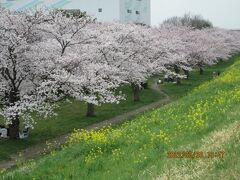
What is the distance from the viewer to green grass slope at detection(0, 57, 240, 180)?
347 inches

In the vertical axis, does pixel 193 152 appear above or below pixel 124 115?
above

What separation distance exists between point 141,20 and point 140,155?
11478 centimetres

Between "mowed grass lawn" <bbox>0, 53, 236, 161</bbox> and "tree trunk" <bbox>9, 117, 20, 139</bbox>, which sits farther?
"tree trunk" <bbox>9, 117, 20, 139</bbox>

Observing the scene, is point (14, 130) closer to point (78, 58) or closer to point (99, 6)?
point (78, 58)

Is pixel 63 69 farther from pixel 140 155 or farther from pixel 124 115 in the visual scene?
pixel 140 155

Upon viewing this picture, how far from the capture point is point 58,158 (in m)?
15.4

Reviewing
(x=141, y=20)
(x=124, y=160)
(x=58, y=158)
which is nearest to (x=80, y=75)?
(x=58, y=158)

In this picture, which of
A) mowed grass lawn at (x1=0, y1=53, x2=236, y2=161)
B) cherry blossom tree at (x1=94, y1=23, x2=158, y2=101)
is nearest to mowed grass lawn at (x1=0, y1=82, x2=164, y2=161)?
mowed grass lawn at (x1=0, y1=53, x2=236, y2=161)

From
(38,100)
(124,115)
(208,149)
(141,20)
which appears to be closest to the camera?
(208,149)

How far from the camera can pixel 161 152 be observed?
12078 mm
